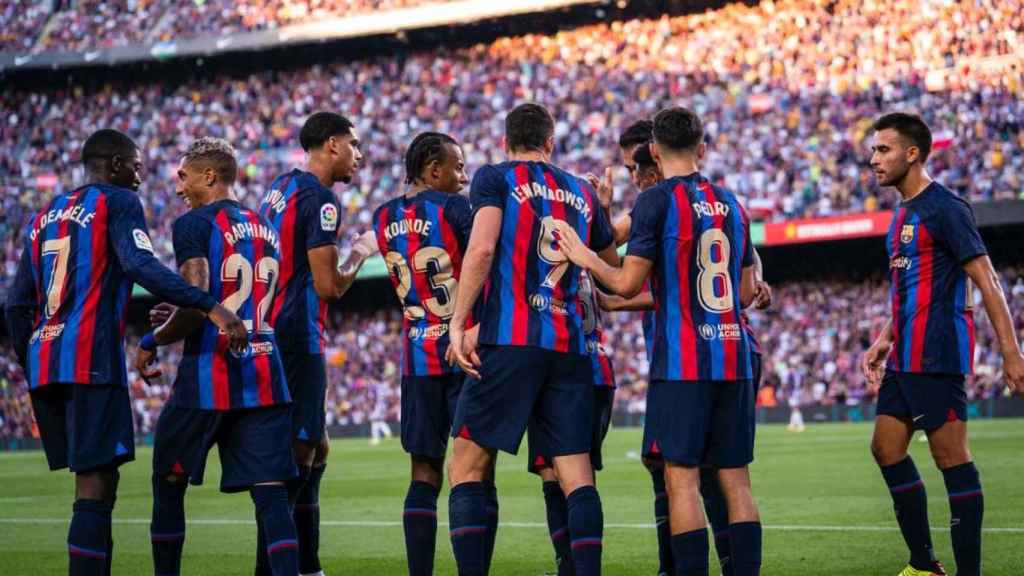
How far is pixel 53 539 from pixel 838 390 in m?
24.3

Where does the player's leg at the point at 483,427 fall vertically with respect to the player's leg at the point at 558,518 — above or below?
above

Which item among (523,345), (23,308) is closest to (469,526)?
(523,345)

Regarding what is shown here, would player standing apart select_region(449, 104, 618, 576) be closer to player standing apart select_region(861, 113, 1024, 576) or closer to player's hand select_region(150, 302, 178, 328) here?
player's hand select_region(150, 302, 178, 328)

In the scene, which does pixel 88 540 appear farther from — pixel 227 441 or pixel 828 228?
pixel 828 228

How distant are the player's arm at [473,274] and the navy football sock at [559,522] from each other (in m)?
1.23

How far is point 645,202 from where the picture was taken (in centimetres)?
667

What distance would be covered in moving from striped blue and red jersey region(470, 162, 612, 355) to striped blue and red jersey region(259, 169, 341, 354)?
1356 mm

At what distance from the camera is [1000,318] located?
7250 mm

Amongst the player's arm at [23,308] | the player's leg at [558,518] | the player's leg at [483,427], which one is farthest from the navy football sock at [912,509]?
the player's arm at [23,308]

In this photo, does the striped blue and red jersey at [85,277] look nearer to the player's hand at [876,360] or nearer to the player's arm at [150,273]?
the player's arm at [150,273]

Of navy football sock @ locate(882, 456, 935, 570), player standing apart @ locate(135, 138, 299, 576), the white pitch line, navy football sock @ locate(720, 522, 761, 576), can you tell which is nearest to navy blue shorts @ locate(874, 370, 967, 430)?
navy football sock @ locate(882, 456, 935, 570)

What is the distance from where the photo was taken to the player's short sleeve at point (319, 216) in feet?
25.5

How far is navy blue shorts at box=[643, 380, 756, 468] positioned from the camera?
6.55 meters

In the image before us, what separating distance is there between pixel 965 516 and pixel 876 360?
3.81ft
